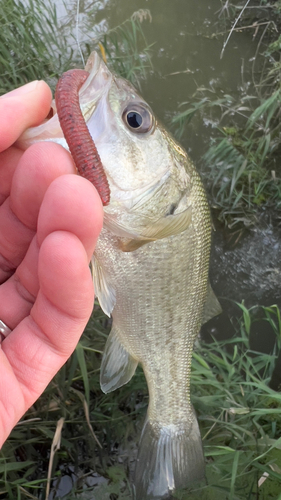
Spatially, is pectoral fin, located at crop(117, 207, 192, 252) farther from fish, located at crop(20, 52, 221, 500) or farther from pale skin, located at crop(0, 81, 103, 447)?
pale skin, located at crop(0, 81, 103, 447)

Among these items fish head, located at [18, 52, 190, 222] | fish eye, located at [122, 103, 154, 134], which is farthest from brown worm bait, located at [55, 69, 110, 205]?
fish eye, located at [122, 103, 154, 134]

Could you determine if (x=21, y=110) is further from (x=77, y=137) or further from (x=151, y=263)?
(x=151, y=263)

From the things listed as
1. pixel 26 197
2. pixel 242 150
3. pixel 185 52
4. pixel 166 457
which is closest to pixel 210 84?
pixel 185 52

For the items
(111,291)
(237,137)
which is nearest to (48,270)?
(111,291)

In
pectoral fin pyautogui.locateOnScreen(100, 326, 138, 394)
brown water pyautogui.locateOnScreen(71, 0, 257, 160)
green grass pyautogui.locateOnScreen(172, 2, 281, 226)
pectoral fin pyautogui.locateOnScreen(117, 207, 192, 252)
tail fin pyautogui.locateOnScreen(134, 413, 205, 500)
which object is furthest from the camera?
brown water pyautogui.locateOnScreen(71, 0, 257, 160)

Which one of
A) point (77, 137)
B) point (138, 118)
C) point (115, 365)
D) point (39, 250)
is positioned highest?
point (77, 137)

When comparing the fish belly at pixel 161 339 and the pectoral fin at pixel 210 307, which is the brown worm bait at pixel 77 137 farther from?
the pectoral fin at pixel 210 307

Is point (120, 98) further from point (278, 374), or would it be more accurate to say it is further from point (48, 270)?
point (278, 374)
